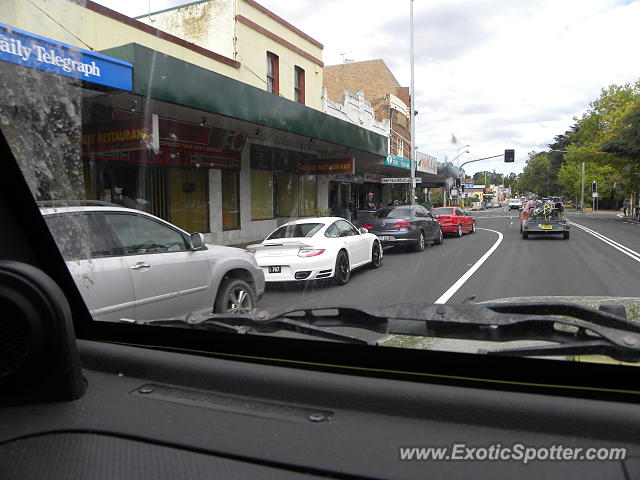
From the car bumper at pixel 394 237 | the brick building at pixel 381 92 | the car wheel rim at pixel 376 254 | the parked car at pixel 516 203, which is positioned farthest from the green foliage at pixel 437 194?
the brick building at pixel 381 92

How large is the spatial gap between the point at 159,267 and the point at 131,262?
15cm

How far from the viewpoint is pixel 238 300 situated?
3.12 m

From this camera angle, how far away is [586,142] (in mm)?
3281

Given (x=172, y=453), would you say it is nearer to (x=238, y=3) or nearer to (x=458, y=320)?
(x=458, y=320)

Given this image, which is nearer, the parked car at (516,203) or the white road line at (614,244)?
the white road line at (614,244)

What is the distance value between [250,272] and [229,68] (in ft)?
4.25

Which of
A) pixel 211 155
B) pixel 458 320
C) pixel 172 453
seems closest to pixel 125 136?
pixel 211 155

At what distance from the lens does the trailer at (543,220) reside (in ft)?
16.7

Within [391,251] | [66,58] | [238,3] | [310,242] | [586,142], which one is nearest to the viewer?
[66,58]

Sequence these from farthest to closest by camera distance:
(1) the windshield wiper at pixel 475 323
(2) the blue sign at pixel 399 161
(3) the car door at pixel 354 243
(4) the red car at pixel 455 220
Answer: (4) the red car at pixel 455 220, (3) the car door at pixel 354 243, (2) the blue sign at pixel 399 161, (1) the windshield wiper at pixel 475 323

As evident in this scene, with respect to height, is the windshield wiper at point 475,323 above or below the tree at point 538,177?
below

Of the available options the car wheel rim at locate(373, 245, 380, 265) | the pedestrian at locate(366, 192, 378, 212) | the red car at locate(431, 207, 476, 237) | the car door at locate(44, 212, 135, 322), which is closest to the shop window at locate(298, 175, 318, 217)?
the car door at locate(44, 212, 135, 322)

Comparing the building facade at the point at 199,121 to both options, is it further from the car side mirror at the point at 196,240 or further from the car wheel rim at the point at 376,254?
the car wheel rim at the point at 376,254

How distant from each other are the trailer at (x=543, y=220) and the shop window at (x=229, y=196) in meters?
3.27
